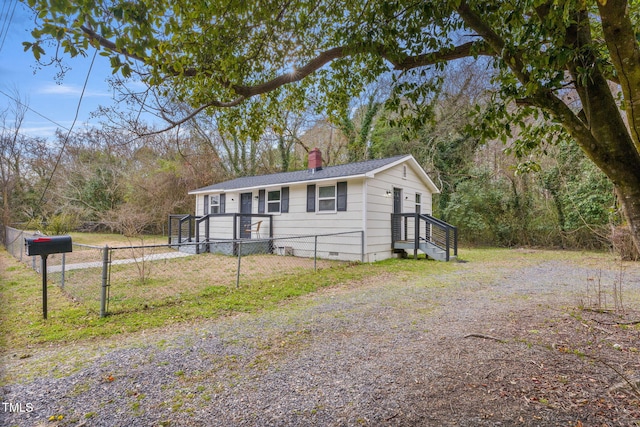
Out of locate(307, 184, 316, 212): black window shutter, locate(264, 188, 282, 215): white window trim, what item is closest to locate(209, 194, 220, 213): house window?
locate(264, 188, 282, 215): white window trim

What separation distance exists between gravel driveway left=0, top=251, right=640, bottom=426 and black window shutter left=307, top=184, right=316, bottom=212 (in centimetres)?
648

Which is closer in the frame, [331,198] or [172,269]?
[172,269]

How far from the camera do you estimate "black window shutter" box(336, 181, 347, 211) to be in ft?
32.9

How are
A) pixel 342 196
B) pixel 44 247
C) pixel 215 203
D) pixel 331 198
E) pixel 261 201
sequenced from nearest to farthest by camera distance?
pixel 44 247 → pixel 342 196 → pixel 331 198 → pixel 261 201 → pixel 215 203

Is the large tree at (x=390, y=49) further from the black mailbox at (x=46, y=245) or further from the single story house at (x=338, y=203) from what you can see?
the single story house at (x=338, y=203)

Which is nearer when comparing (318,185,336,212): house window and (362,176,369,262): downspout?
(362,176,369,262): downspout

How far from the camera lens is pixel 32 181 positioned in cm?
1211

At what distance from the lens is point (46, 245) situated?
4027 millimetres

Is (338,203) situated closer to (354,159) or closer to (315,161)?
(315,161)

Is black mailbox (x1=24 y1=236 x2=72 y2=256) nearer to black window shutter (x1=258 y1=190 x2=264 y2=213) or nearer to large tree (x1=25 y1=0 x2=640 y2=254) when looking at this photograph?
large tree (x1=25 y1=0 x2=640 y2=254)

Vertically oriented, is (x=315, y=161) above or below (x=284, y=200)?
above

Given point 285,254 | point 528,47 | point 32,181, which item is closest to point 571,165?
point 285,254

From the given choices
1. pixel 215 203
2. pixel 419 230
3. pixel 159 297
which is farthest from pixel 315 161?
pixel 159 297

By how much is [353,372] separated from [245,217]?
10.7 metres
